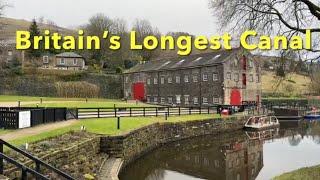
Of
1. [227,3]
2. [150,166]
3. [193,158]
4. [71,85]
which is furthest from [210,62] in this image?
[227,3]

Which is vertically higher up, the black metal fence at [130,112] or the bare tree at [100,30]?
the bare tree at [100,30]

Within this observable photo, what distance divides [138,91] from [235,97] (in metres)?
19.0

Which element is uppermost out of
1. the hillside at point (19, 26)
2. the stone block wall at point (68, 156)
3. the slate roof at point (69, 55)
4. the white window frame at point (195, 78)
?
the hillside at point (19, 26)

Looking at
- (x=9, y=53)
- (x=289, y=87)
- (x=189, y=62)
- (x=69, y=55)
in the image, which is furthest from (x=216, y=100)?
(x=9, y=53)

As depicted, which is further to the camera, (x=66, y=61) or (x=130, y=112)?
(x=66, y=61)

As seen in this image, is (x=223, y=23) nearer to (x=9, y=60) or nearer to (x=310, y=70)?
(x=310, y=70)

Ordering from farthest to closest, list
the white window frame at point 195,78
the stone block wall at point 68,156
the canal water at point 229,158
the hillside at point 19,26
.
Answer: the hillside at point 19,26 → the white window frame at point 195,78 → the canal water at point 229,158 → the stone block wall at point 68,156

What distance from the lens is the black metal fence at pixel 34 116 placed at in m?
19.6

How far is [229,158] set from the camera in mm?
25016

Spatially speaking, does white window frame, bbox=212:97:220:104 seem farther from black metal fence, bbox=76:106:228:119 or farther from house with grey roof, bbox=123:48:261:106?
black metal fence, bbox=76:106:228:119

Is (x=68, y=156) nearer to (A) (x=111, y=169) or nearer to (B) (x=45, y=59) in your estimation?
(A) (x=111, y=169)

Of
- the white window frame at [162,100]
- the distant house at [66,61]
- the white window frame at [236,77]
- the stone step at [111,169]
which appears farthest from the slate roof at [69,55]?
the stone step at [111,169]

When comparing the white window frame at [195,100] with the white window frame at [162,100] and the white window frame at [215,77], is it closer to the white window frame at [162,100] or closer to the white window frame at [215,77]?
the white window frame at [215,77]

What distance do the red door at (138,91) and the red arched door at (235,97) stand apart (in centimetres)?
1724
